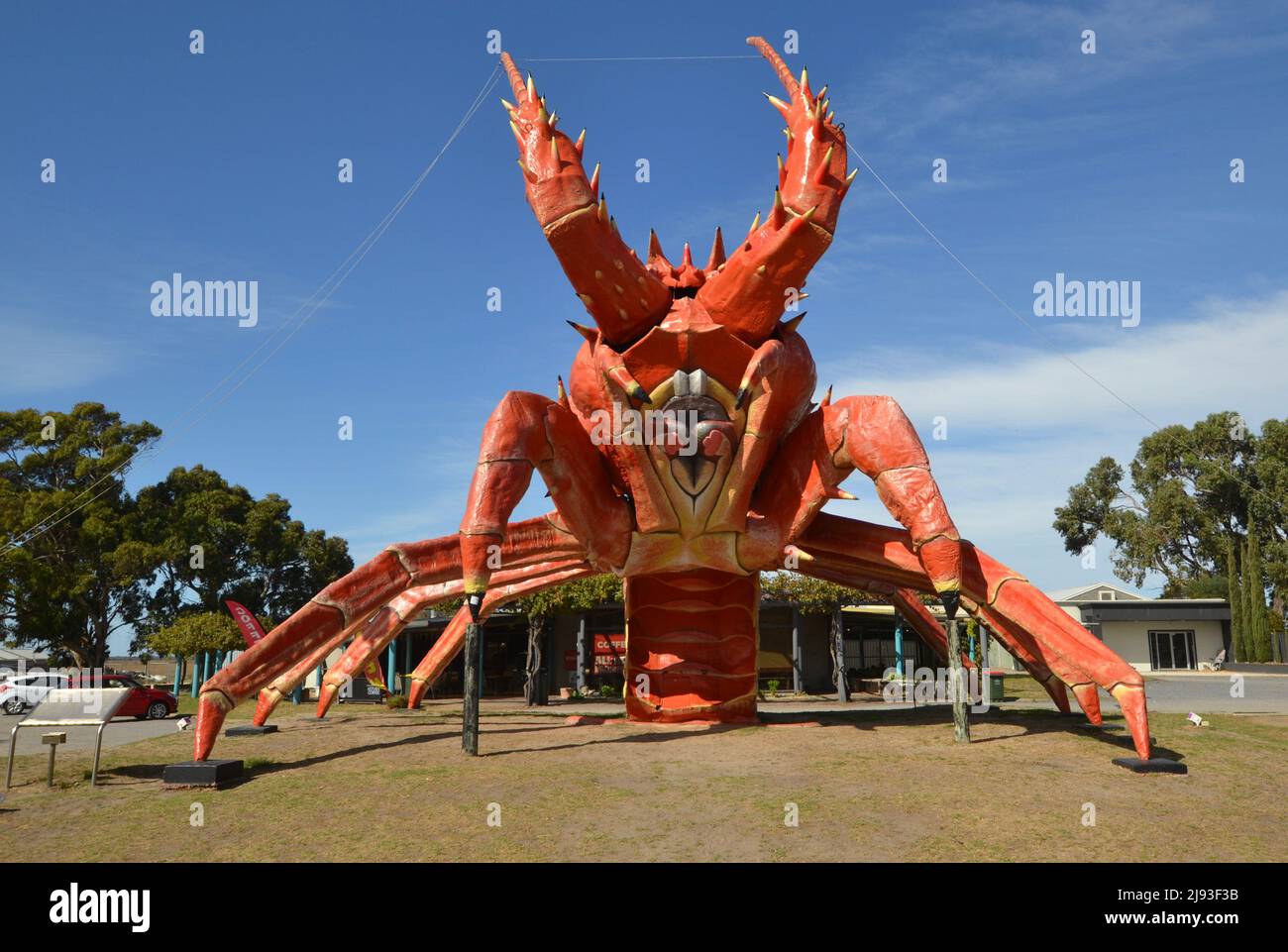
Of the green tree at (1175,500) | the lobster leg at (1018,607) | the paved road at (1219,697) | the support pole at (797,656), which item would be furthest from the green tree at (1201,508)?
the lobster leg at (1018,607)

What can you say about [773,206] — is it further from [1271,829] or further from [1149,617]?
[1149,617]

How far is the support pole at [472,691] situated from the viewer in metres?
8.94

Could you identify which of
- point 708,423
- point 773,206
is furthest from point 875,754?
point 773,206

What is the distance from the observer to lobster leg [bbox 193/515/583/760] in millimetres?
8695

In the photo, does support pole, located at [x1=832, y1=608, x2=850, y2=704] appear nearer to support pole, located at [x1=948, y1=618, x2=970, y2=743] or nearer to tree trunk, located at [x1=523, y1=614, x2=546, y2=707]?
tree trunk, located at [x1=523, y1=614, x2=546, y2=707]

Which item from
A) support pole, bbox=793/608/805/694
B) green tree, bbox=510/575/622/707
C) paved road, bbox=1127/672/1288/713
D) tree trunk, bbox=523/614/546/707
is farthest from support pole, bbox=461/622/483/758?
support pole, bbox=793/608/805/694

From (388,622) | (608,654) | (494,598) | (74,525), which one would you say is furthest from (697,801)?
(74,525)

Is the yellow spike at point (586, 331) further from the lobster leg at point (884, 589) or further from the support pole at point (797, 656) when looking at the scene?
the support pole at point (797, 656)

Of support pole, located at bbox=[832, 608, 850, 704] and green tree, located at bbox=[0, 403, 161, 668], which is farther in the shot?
green tree, located at bbox=[0, 403, 161, 668]

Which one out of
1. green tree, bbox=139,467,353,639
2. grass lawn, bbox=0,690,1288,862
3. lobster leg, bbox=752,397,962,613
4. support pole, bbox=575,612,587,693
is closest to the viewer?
grass lawn, bbox=0,690,1288,862

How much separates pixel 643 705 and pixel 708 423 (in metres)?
3.85

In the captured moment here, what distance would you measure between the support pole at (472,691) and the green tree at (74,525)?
2945 centimetres

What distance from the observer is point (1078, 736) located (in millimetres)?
9227

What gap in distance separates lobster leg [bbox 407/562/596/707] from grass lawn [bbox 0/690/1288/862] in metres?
3.55
